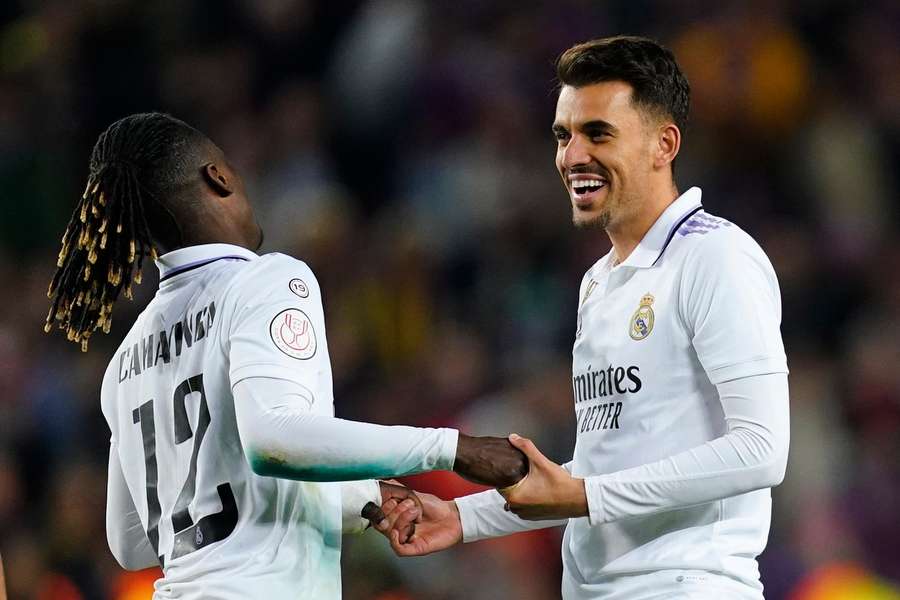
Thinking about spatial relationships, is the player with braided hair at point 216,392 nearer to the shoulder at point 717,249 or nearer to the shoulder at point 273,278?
the shoulder at point 273,278

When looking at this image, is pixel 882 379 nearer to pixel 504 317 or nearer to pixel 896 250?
pixel 896 250

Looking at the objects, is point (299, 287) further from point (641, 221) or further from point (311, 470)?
point (641, 221)

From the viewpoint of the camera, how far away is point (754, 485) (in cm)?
330

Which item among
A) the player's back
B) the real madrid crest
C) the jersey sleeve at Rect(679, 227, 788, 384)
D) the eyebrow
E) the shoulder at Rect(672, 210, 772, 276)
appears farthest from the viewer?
the eyebrow

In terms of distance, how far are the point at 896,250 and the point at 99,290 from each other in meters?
4.66

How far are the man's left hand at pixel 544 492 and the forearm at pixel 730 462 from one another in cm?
10

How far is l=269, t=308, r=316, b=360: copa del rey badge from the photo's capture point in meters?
3.10

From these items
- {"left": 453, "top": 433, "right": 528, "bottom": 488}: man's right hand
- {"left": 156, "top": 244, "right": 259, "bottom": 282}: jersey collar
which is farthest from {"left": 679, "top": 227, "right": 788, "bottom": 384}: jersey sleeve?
{"left": 156, "top": 244, "right": 259, "bottom": 282}: jersey collar

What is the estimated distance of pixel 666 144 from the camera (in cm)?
379

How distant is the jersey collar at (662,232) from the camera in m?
3.62

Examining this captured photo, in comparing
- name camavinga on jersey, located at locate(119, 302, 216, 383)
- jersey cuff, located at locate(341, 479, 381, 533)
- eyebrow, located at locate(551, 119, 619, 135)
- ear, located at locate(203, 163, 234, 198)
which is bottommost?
jersey cuff, located at locate(341, 479, 381, 533)

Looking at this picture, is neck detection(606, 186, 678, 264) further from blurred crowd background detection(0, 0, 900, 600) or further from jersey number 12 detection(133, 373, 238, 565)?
blurred crowd background detection(0, 0, 900, 600)

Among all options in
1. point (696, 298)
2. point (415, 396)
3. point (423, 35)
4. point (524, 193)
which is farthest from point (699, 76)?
point (696, 298)

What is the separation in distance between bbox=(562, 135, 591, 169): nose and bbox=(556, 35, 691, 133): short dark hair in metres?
0.15
